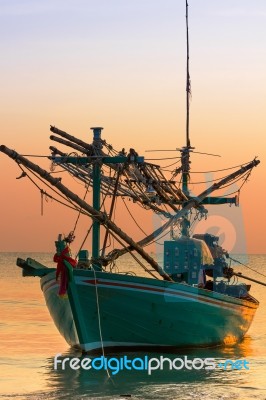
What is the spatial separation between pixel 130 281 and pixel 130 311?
1.04 m

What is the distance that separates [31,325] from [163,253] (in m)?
17.1

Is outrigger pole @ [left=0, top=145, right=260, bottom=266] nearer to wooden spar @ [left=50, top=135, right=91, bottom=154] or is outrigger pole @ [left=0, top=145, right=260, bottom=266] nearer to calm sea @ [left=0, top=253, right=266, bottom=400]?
wooden spar @ [left=50, top=135, right=91, bottom=154]

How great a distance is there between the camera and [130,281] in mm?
33188

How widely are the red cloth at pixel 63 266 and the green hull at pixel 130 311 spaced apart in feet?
0.75

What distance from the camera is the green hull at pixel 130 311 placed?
33.2 m

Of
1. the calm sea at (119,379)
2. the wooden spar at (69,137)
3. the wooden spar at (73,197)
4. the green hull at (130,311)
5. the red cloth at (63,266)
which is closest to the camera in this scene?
the calm sea at (119,379)

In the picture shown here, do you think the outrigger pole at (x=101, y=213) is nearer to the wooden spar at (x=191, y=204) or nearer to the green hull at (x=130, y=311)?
the wooden spar at (x=191, y=204)

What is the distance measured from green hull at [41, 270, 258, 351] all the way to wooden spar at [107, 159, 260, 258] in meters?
3.00

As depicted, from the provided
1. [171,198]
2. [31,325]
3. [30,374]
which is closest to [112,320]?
[30,374]

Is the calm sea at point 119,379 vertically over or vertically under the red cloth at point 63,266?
under

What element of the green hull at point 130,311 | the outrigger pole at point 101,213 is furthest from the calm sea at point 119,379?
the outrigger pole at point 101,213

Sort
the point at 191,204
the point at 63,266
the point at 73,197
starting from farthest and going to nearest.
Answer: the point at 191,204, the point at 73,197, the point at 63,266

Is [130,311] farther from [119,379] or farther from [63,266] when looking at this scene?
[119,379]

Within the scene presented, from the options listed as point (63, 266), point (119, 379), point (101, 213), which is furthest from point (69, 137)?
point (119, 379)
